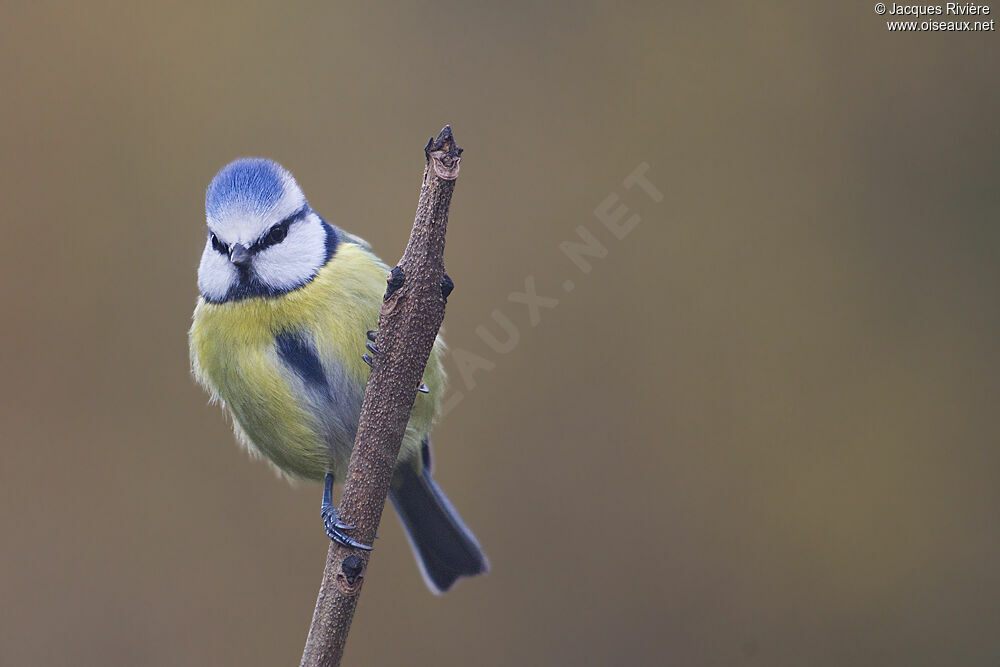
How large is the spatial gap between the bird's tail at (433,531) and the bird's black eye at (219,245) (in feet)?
2.10

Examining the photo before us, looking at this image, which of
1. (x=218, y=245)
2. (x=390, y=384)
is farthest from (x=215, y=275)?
(x=390, y=384)

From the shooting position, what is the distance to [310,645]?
122cm

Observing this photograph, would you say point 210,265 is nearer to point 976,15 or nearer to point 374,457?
point 374,457

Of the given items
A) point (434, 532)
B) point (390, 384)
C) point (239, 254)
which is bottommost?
point (434, 532)

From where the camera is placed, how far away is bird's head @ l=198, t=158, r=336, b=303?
1.59m

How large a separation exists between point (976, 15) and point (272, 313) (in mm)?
2274

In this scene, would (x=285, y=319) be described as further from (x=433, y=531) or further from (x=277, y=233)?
(x=433, y=531)

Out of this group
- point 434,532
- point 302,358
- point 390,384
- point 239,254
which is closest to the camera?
point 390,384

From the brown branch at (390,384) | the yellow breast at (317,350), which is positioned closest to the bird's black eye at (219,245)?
the yellow breast at (317,350)

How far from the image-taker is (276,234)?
1.64 meters

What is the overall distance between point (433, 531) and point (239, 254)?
31.8 inches

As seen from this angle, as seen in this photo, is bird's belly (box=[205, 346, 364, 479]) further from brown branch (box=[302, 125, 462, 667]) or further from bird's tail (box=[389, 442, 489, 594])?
brown branch (box=[302, 125, 462, 667])

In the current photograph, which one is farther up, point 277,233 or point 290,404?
point 277,233

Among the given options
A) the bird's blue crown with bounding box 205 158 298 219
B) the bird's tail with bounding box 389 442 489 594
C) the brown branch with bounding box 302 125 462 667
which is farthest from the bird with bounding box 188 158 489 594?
the brown branch with bounding box 302 125 462 667
